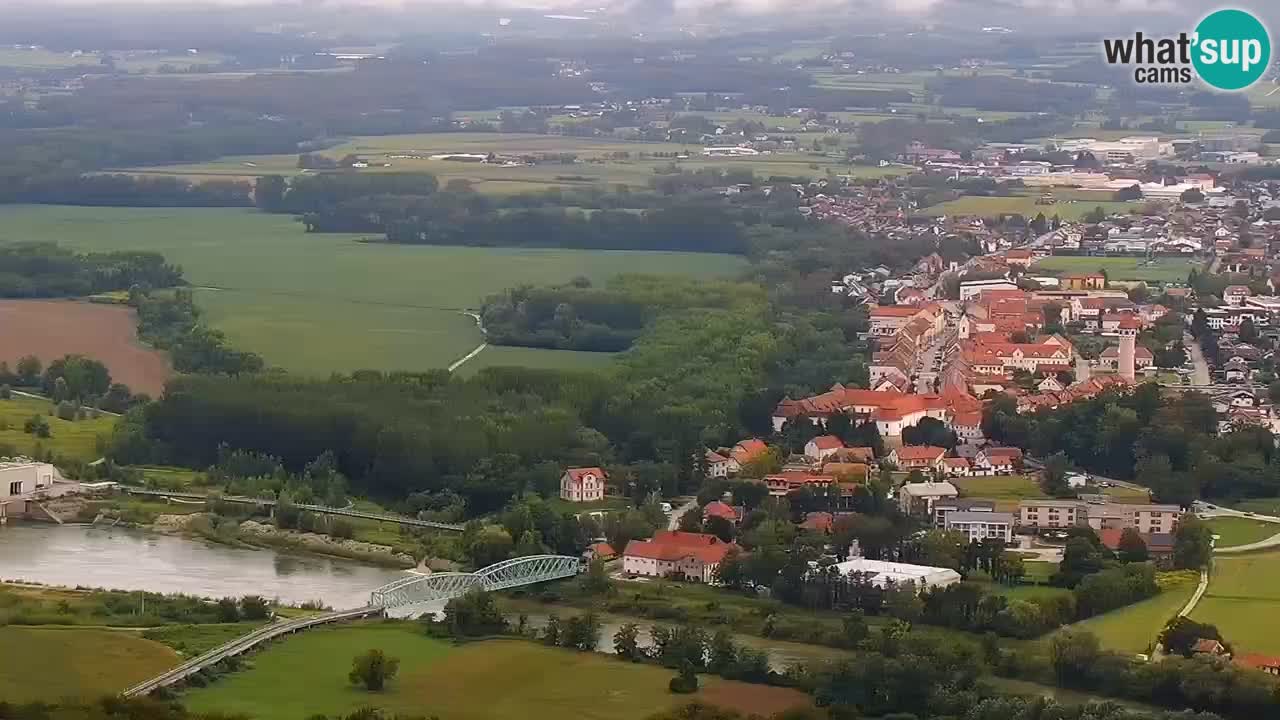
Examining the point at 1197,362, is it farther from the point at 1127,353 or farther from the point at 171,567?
the point at 171,567

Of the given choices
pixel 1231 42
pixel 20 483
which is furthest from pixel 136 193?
pixel 20 483

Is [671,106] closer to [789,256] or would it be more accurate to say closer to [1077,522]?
[789,256]

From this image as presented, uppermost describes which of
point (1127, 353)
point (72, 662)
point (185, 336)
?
point (72, 662)

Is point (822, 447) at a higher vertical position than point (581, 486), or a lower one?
lower

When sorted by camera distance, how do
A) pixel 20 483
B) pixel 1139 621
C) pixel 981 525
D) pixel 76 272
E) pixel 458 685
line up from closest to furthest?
pixel 458 685 < pixel 1139 621 < pixel 981 525 < pixel 20 483 < pixel 76 272

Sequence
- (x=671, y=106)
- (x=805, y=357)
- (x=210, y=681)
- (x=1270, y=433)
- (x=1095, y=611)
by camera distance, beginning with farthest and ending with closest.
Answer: (x=671, y=106)
(x=805, y=357)
(x=1270, y=433)
(x=1095, y=611)
(x=210, y=681)

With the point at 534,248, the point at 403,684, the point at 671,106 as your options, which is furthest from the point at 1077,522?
the point at 671,106
